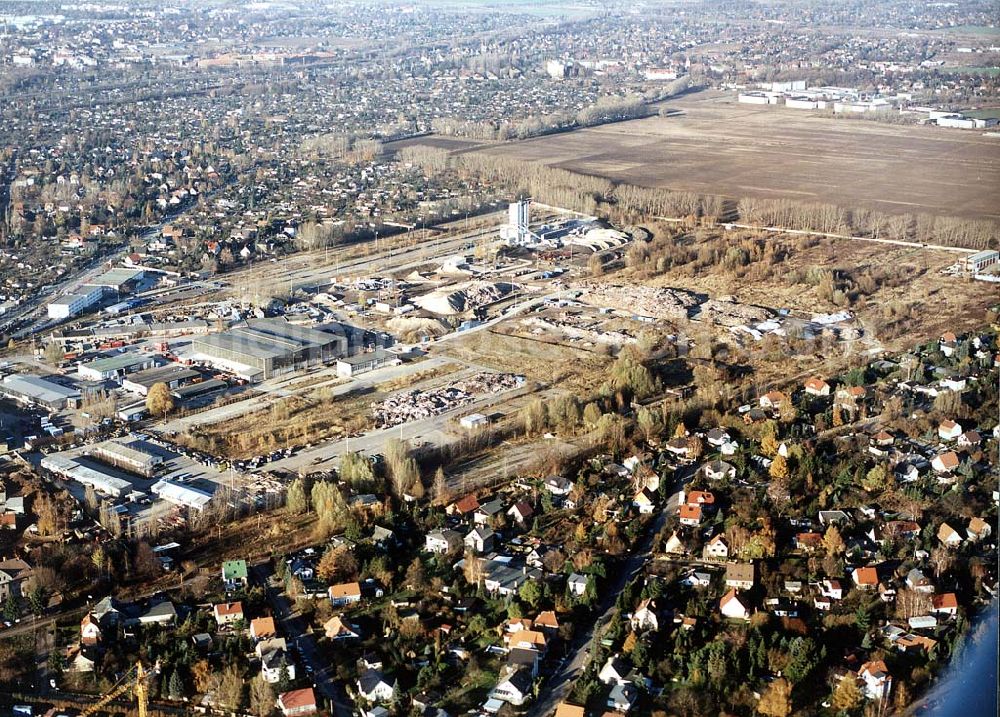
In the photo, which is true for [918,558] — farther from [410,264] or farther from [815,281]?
[410,264]

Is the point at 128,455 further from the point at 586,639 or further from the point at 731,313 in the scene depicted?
the point at 731,313

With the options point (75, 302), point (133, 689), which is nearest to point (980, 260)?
point (75, 302)

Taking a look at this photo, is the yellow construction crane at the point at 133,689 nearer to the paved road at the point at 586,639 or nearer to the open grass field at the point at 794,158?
the paved road at the point at 586,639

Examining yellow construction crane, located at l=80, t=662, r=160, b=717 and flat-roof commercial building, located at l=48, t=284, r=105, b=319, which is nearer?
Answer: yellow construction crane, located at l=80, t=662, r=160, b=717

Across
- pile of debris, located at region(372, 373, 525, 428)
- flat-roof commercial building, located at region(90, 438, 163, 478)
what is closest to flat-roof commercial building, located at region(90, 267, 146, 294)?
flat-roof commercial building, located at region(90, 438, 163, 478)

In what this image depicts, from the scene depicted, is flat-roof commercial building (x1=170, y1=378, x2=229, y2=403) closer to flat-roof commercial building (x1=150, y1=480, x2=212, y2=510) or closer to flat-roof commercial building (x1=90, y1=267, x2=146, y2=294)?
flat-roof commercial building (x1=150, y1=480, x2=212, y2=510)

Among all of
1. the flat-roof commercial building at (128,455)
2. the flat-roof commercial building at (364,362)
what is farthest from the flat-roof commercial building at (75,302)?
the flat-roof commercial building at (128,455)

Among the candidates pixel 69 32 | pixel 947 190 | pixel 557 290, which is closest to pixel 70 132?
pixel 557 290
